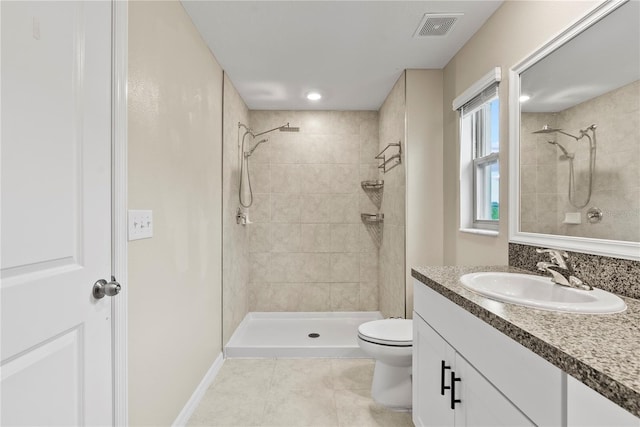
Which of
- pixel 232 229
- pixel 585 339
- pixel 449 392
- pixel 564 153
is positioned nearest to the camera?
pixel 585 339

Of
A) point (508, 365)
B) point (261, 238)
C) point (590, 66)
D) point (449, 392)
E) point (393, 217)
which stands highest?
point (590, 66)

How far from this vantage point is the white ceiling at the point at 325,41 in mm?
1706

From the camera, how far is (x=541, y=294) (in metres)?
1.22

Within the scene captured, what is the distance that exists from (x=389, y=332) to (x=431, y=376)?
2.36 feet

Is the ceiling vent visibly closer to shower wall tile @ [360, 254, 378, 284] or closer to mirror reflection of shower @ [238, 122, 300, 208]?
mirror reflection of shower @ [238, 122, 300, 208]

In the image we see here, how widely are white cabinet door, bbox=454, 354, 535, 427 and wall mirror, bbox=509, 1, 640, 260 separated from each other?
0.64 m

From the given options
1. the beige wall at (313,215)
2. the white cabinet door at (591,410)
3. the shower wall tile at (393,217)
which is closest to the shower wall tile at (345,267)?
the beige wall at (313,215)

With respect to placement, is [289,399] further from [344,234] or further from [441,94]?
[441,94]

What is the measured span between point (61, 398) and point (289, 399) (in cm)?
140

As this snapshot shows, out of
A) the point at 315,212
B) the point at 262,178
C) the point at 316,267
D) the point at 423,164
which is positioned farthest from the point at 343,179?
the point at 423,164

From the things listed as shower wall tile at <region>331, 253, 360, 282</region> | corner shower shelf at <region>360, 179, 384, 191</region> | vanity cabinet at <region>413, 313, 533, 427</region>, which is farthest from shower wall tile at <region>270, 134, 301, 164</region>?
vanity cabinet at <region>413, 313, 533, 427</region>

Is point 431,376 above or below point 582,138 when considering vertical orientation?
below

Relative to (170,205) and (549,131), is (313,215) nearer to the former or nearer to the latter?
(170,205)

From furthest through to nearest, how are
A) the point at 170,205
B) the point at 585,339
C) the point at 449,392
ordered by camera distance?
the point at 170,205
the point at 449,392
the point at 585,339
